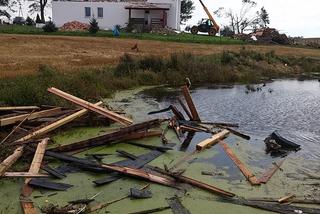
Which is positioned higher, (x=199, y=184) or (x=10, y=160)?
(x=10, y=160)

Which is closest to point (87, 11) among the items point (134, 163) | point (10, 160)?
point (134, 163)

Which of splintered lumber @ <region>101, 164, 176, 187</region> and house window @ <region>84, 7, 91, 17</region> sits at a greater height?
house window @ <region>84, 7, 91, 17</region>

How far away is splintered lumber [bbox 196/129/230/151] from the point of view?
388 inches

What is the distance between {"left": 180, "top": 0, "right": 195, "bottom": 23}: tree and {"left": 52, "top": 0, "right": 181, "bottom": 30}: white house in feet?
71.6

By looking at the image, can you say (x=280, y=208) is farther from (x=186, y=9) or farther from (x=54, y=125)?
(x=186, y=9)

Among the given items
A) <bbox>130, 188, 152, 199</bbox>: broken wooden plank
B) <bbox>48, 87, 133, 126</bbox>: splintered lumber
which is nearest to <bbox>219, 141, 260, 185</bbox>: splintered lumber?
<bbox>130, 188, 152, 199</bbox>: broken wooden plank

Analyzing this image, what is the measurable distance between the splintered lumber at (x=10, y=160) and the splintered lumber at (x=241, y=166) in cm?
432

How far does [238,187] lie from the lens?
795 centimetres

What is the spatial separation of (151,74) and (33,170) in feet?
46.4

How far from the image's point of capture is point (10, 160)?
305 inches

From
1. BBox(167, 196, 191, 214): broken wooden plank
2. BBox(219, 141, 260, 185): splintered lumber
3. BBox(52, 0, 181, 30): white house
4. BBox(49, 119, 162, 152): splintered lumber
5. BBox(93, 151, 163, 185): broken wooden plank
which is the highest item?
BBox(52, 0, 181, 30): white house

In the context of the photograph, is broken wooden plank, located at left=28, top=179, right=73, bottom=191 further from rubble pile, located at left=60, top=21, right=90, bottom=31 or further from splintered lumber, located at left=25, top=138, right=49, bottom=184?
rubble pile, located at left=60, top=21, right=90, bottom=31

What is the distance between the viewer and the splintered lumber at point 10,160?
733cm

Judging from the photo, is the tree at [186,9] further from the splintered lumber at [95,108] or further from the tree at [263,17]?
the splintered lumber at [95,108]
